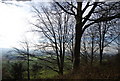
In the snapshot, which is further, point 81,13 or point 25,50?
point 25,50

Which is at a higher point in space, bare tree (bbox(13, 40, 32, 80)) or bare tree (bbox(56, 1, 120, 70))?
bare tree (bbox(56, 1, 120, 70))

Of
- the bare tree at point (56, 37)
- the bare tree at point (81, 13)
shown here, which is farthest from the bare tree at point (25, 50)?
the bare tree at point (81, 13)

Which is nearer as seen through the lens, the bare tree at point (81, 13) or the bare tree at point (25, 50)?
the bare tree at point (81, 13)

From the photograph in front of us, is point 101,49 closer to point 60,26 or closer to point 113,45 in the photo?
point 113,45

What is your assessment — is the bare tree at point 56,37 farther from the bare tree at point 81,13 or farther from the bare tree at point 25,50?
the bare tree at point 81,13

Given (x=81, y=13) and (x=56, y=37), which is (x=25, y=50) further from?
(x=81, y=13)

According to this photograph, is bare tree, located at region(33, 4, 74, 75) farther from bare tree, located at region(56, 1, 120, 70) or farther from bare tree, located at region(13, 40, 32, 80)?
bare tree, located at region(56, 1, 120, 70)

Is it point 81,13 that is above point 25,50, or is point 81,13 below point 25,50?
above

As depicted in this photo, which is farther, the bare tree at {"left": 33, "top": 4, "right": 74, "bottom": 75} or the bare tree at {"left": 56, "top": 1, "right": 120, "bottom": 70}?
the bare tree at {"left": 33, "top": 4, "right": 74, "bottom": 75}

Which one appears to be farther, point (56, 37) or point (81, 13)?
point (56, 37)

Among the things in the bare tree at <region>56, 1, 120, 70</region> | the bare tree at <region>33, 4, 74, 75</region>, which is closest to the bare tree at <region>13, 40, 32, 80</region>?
the bare tree at <region>33, 4, 74, 75</region>

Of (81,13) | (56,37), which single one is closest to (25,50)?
(56,37)

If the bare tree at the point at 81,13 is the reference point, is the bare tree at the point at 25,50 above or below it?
below

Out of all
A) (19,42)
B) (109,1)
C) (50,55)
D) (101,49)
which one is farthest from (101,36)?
(19,42)
